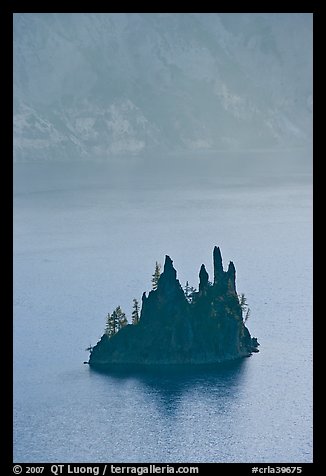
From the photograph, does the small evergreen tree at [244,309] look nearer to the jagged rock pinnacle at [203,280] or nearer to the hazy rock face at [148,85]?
the jagged rock pinnacle at [203,280]

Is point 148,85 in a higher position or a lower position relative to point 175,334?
higher

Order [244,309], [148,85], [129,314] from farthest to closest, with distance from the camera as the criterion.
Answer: [148,85]
[129,314]
[244,309]

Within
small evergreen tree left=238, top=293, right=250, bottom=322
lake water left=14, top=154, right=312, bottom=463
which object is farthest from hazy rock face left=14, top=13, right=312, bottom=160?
small evergreen tree left=238, top=293, right=250, bottom=322

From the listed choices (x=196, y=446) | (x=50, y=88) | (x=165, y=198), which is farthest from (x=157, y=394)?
(x=50, y=88)

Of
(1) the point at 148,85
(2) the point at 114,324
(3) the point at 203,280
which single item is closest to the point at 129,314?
(3) the point at 203,280

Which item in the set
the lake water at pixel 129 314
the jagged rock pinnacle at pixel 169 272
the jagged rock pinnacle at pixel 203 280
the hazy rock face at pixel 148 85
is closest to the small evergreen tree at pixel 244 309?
the lake water at pixel 129 314

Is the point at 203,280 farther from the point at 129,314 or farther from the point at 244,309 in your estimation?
the point at 129,314
